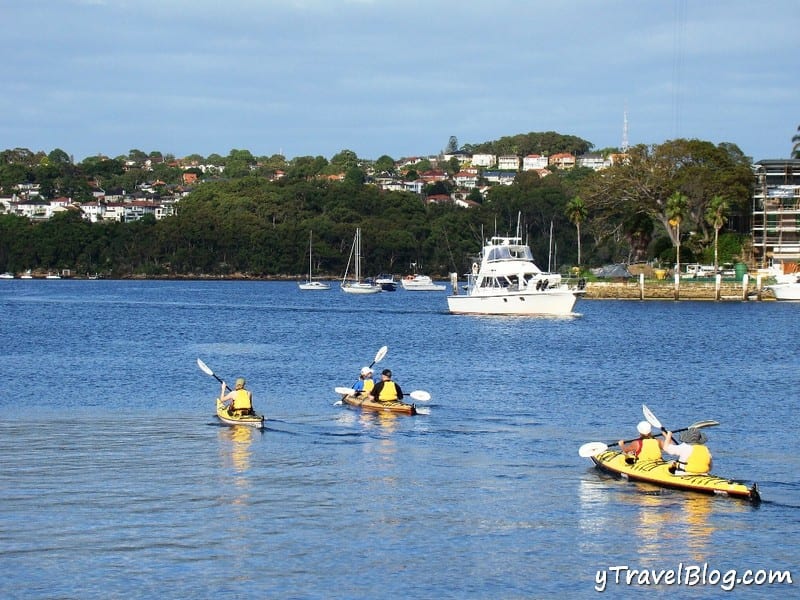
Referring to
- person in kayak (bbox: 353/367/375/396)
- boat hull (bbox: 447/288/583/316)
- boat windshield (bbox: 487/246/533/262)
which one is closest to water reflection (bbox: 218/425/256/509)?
person in kayak (bbox: 353/367/375/396)

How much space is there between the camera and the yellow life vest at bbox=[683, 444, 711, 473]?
2761cm

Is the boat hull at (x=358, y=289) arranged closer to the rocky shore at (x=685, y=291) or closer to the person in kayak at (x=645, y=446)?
the rocky shore at (x=685, y=291)

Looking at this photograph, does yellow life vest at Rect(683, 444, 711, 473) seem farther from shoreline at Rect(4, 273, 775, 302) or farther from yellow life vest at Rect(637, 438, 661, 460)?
shoreline at Rect(4, 273, 775, 302)

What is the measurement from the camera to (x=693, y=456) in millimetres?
27719

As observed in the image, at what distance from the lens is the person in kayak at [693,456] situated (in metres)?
27.6

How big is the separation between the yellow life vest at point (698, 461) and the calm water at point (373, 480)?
2.56ft

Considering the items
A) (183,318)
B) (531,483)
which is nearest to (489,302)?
(183,318)

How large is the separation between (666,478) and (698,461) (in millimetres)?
844

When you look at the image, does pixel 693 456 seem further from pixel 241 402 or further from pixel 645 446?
pixel 241 402

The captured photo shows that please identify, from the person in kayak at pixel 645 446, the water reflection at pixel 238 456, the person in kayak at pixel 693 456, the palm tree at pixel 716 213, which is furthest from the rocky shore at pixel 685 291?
the person in kayak at pixel 693 456

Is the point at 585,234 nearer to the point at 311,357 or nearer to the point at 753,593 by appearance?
Answer: the point at 311,357

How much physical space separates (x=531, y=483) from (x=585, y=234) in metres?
167

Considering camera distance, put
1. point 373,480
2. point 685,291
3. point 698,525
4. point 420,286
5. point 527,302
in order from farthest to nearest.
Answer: point 420,286
point 685,291
point 527,302
point 373,480
point 698,525

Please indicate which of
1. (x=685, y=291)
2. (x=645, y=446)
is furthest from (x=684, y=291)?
(x=645, y=446)
